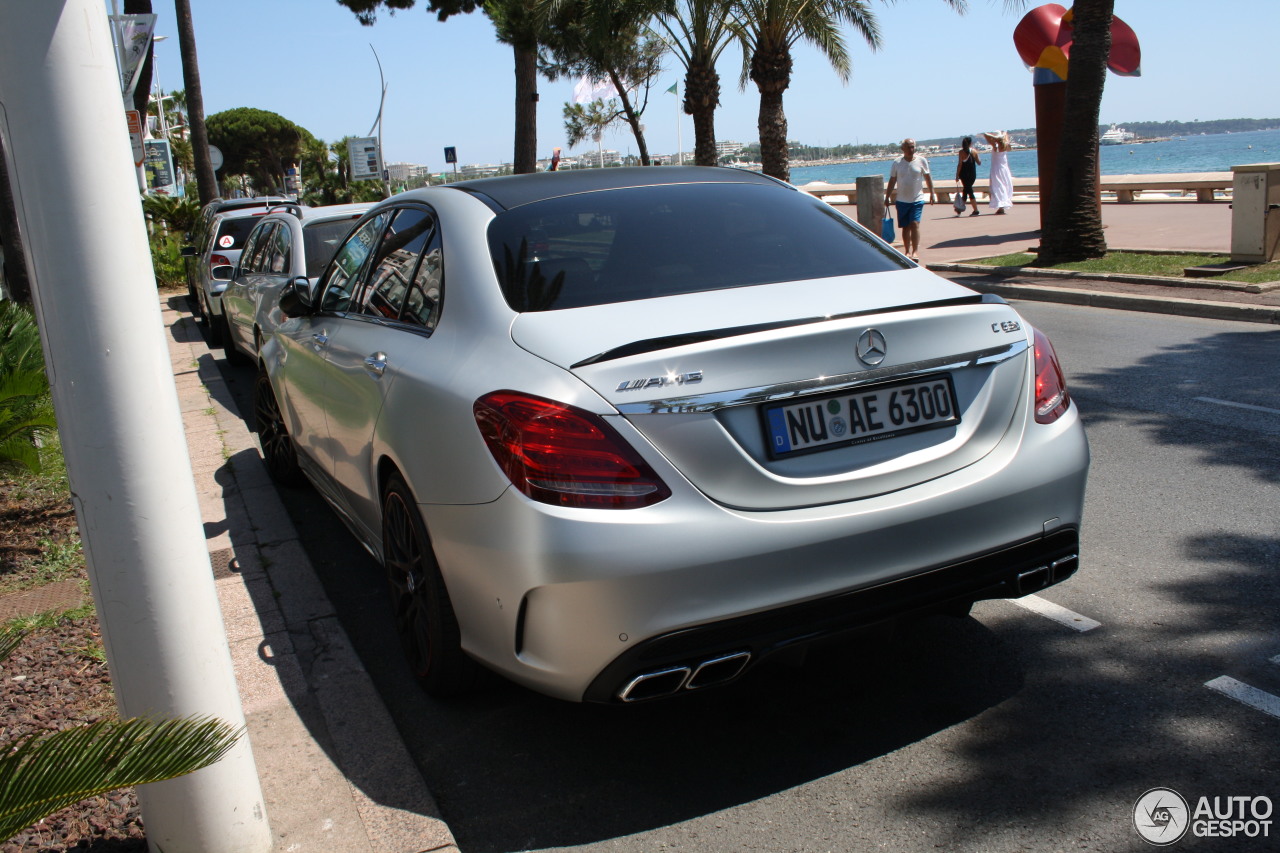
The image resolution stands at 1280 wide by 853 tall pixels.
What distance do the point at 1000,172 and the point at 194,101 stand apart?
1862cm

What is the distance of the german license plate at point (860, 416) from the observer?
9.43 feet

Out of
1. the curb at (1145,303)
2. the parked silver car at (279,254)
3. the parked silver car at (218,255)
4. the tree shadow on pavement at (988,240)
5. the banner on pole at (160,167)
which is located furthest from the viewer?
the banner on pole at (160,167)

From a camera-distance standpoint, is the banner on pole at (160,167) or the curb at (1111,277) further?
the banner on pole at (160,167)

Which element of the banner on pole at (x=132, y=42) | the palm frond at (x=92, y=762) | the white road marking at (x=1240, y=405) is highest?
the banner on pole at (x=132, y=42)

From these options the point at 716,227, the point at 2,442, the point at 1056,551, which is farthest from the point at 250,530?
the point at 1056,551

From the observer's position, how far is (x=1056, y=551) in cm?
324

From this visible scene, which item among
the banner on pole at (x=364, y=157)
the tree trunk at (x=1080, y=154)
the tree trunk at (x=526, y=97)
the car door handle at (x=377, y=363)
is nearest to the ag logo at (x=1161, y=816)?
the car door handle at (x=377, y=363)

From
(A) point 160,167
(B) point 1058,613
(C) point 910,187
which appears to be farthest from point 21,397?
(A) point 160,167

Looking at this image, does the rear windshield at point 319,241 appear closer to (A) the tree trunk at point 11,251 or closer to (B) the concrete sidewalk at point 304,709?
(A) the tree trunk at point 11,251

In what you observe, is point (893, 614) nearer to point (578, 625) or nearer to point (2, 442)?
point (578, 625)

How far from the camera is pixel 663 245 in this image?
3.63 meters

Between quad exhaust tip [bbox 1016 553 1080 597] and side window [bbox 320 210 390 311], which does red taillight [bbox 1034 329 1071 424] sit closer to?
quad exhaust tip [bbox 1016 553 1080 597]

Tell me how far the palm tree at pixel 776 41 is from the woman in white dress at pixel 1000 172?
18.3 feet

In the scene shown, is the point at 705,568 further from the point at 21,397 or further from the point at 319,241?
the point at 319,241
